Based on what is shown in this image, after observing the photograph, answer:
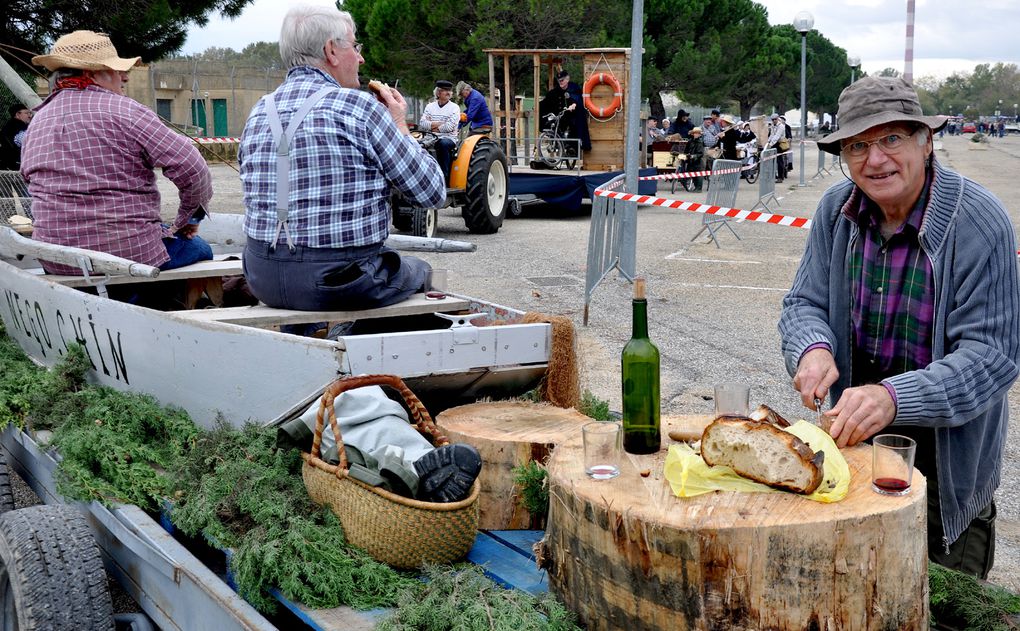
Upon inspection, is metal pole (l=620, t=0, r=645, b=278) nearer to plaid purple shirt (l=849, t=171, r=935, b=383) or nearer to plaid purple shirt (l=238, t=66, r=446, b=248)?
plaid purple shirt (l=238, t=66, r=446, b=248)

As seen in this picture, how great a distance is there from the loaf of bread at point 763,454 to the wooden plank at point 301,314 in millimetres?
1750

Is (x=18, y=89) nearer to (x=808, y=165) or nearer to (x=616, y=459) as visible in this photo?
(x=616, y=459)

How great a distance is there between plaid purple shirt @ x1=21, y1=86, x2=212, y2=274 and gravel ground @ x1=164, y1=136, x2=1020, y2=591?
207cm

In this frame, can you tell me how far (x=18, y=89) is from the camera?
243 inches

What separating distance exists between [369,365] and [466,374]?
0.43 meters

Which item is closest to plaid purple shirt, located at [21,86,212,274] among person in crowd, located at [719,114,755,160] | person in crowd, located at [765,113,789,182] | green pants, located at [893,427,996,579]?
green pants, located at [893,427,996,579]

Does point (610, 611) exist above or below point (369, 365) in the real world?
below

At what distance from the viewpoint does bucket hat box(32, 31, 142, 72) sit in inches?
171

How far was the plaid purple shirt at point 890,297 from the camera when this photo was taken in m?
2.62

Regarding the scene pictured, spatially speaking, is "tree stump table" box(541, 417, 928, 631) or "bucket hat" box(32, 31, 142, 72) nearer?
"tree stump table" box(541, 417, 928, 631)

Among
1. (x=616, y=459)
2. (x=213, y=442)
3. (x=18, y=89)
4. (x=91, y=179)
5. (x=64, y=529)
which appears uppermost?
(x=18, y=89)

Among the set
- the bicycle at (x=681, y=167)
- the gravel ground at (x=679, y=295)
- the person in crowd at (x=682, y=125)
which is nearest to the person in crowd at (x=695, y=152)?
the bicycle at (x=681, y=167)

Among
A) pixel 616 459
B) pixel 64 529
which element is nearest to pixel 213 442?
pixel 64 529

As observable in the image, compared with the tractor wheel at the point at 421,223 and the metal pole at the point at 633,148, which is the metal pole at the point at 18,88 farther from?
the tractor wheel at the point at 421,223
